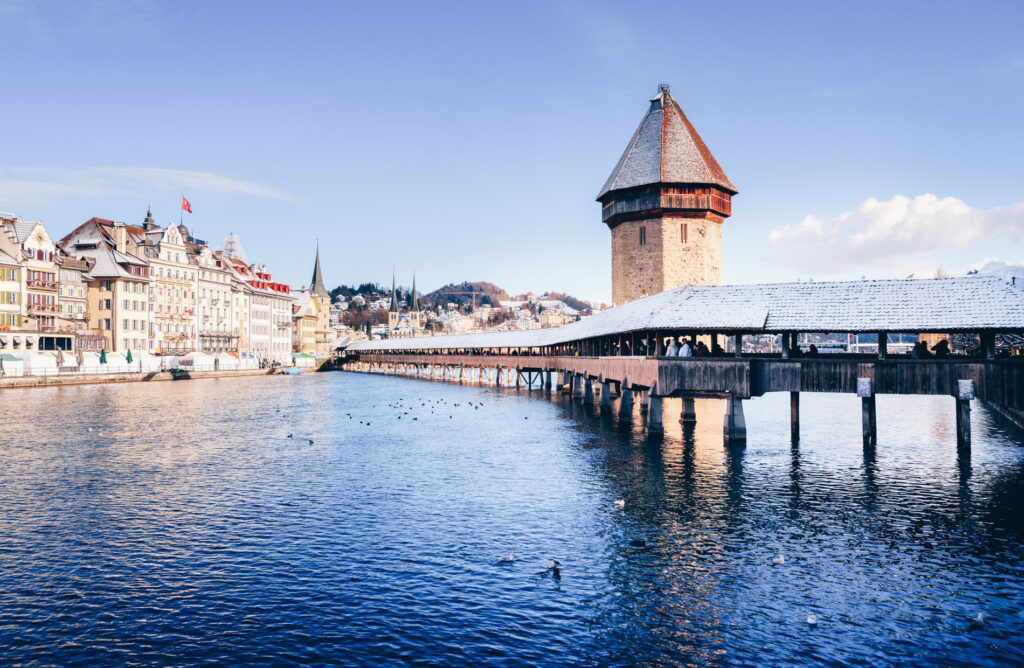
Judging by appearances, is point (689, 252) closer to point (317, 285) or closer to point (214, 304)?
point (214, 304)

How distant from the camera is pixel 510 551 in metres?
18.2

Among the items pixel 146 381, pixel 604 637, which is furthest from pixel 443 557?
pixel 146 381

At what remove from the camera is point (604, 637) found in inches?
524

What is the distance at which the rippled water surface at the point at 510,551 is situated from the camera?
13125 mm

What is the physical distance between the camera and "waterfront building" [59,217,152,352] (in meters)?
87.0

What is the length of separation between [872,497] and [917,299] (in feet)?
36.9

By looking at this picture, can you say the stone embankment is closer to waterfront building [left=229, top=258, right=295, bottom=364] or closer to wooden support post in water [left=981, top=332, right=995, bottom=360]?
waterfront building [left=229, top=258, right=295, bottom=364]

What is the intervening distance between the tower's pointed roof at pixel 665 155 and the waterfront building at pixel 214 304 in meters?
65.6

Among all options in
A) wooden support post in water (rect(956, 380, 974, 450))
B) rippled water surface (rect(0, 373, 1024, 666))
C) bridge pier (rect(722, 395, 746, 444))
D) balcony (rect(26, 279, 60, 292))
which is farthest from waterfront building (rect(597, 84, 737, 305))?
balcony (rect(26, 279, 60, 292))

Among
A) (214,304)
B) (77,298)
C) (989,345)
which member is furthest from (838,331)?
(214,304)

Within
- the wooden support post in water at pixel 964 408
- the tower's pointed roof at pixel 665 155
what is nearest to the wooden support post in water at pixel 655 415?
the wooden support post in water at pixel 964 408

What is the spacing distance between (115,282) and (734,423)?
81943 millimetres

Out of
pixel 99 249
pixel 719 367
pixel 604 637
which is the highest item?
pixel 99 249

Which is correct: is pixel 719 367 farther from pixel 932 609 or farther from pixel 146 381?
pixel 146 381
